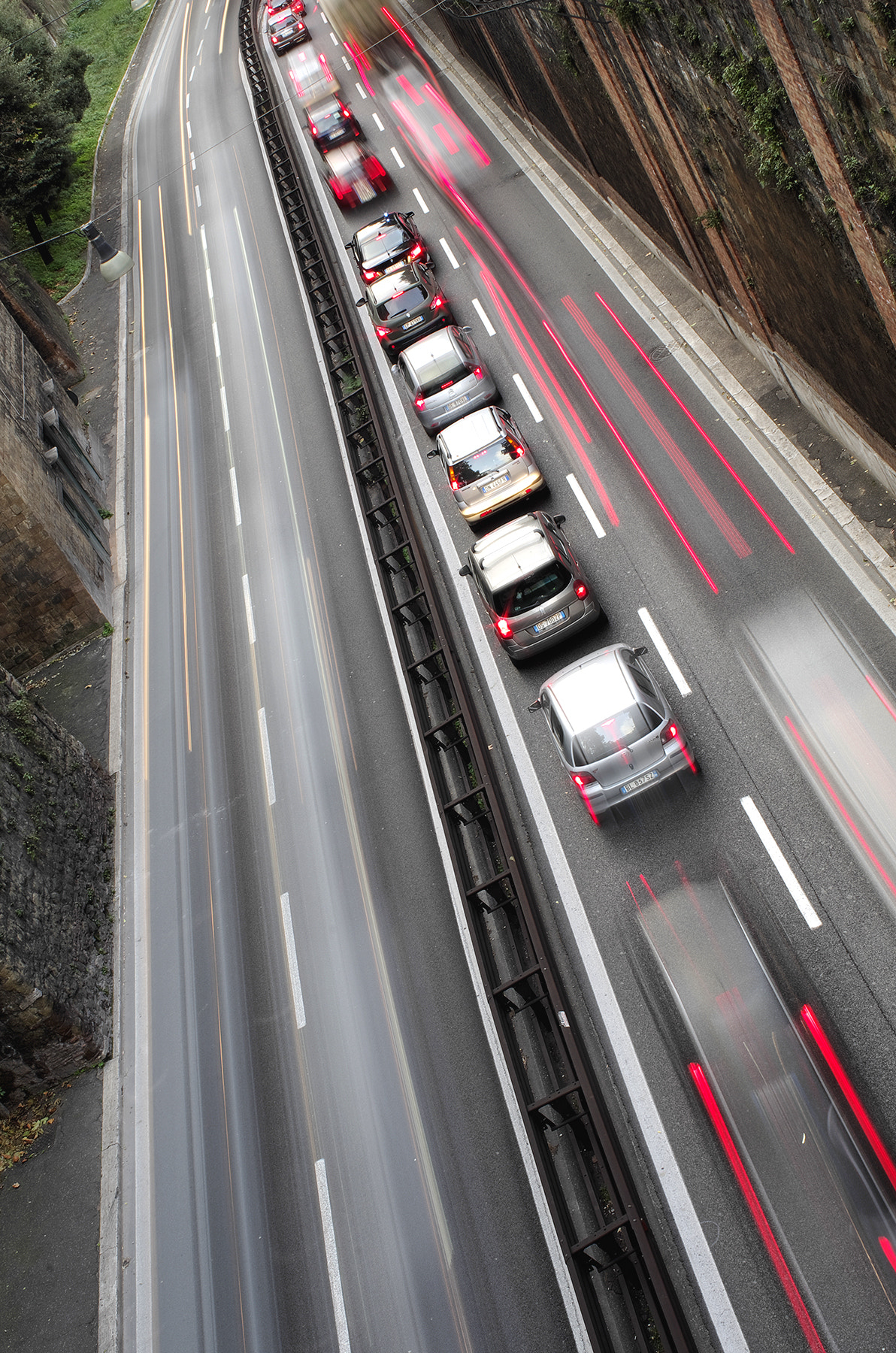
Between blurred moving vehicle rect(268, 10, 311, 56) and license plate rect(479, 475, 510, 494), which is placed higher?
blurred moving vehicle rect(268, 10, 311, 56)

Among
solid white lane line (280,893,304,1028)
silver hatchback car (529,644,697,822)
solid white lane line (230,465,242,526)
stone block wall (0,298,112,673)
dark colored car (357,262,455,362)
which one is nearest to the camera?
silver hatchback car (529,644,697,822)

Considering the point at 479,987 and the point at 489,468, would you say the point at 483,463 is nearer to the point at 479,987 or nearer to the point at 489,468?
the point at 489,468

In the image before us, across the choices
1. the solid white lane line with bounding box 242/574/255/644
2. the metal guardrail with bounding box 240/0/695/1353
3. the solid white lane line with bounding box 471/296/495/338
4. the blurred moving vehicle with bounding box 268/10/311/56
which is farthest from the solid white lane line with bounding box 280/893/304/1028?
the blurred moving vehicle with bounding box 268/10/311/56

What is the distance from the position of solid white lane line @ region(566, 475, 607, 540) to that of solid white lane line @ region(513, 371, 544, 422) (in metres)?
2.20

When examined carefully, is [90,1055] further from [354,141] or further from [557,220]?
[354,141]

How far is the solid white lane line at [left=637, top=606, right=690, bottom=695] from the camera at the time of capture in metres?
13.7

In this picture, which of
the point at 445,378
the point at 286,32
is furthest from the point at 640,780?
the point at 286,32

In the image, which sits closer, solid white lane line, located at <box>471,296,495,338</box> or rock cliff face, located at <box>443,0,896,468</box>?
rock cliff face, located at <box>443,0,896,468</box>

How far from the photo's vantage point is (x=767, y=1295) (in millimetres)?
8945

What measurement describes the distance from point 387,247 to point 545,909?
18.6m

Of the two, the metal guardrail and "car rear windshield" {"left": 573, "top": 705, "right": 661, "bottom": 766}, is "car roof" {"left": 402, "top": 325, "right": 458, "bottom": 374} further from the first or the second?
"car rear windshield" {"left": 573, "top": 705, "right": 661, "bottom": 766}

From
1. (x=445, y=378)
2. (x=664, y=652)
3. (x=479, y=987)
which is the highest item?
(x=445, y=378)

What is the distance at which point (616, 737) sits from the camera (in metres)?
12.2

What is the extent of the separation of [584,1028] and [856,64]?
10.1 meters
